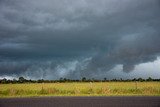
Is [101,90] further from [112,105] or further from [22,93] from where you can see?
[112,105]

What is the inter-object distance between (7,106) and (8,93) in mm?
19781

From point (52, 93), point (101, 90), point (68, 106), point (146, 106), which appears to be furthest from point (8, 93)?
point (146, 106)

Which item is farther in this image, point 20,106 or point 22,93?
point 22,93

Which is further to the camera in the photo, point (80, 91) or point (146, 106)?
point (80, 91)

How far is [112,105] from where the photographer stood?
20.5 metres

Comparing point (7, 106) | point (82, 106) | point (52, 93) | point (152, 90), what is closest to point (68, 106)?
point (82, 106)

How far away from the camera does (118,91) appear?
131ft

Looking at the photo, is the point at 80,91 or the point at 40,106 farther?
the point at 80,91

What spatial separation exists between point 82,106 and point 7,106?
5289 mm

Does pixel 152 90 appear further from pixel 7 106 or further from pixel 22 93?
pixel 7 106

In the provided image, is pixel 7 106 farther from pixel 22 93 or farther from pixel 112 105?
pixel 22 93

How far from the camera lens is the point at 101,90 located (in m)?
39.5

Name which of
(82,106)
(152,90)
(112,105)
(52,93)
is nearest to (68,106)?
(82,106)

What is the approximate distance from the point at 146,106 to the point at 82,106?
423cm
